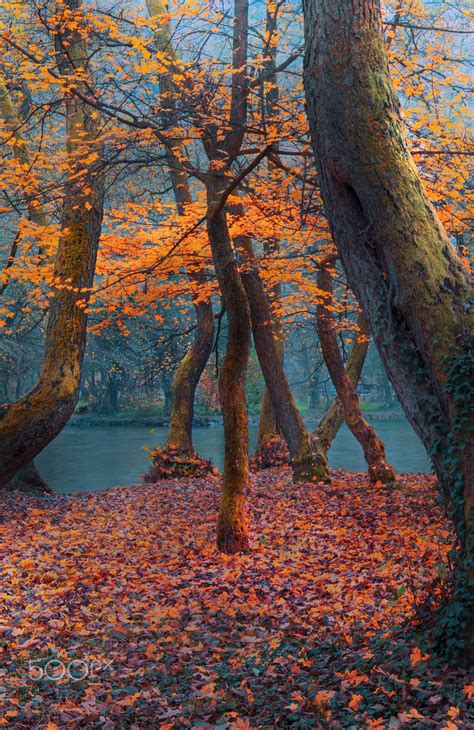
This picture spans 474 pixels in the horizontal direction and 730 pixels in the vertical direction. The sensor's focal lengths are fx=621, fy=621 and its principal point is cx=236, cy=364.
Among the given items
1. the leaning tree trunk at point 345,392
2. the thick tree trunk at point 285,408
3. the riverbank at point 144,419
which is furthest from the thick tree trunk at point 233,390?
the riverbank at point 144,419

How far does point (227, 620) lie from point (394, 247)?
3.21m

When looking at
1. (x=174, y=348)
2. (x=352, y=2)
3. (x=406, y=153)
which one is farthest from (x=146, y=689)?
(x=174, y=348)

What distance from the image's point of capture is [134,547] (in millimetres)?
7164

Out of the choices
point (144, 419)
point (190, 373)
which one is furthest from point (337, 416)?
point (144, 419)

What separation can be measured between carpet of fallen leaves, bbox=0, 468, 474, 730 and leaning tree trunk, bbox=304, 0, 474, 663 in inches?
22.0

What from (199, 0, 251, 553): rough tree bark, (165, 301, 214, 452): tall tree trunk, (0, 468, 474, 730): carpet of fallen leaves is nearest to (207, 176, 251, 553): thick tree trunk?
(199, 0, 251, 553): rough tree bark

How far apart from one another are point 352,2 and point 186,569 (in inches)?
200

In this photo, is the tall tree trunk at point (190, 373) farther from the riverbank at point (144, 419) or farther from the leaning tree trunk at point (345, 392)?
the riverbank at point (144, 419)

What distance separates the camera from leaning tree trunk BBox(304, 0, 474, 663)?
3410 mm

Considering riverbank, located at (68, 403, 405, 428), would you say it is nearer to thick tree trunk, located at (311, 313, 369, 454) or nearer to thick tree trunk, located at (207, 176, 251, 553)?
thick tree trunk, located at (311, 313, 369, 454)

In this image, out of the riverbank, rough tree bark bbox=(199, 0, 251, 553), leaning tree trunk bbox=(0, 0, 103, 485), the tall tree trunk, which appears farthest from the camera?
the riverbank

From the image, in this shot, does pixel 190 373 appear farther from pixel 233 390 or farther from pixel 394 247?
pixel 394 247

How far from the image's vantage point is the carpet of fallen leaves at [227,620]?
3369 millimetres

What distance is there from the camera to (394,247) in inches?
140
